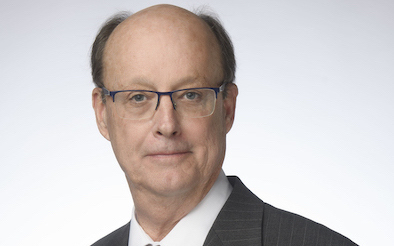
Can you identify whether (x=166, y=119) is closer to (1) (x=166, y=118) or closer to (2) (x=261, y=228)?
(1) (x=166, y=118)

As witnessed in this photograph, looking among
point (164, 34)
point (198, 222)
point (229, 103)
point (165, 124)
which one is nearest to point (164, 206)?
point (198, 222)

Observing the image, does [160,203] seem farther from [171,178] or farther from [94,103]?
[94,103]

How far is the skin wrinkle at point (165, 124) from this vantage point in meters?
3.16

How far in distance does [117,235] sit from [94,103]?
31.8 inches

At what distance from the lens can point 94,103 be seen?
3.66 m

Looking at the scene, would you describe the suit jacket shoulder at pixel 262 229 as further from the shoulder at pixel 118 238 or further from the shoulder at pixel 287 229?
the shoulder at pixel 118 238

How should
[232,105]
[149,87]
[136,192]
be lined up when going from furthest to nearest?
[232,105]
[136,192]
[149,87]

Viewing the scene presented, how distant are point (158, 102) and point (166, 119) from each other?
0.09 m

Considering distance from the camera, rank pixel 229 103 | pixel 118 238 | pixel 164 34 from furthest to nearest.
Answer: pixel 118 238 < pixel 229 103 < pixel 164 34

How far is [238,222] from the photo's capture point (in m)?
3.30

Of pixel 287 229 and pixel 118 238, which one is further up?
pixel 118 238

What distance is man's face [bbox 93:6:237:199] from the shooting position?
3154 millimetres

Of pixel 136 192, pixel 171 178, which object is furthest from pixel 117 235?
pixel 171 178

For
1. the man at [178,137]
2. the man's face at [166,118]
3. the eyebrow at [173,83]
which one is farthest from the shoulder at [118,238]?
the eyebrow at [173,83]
